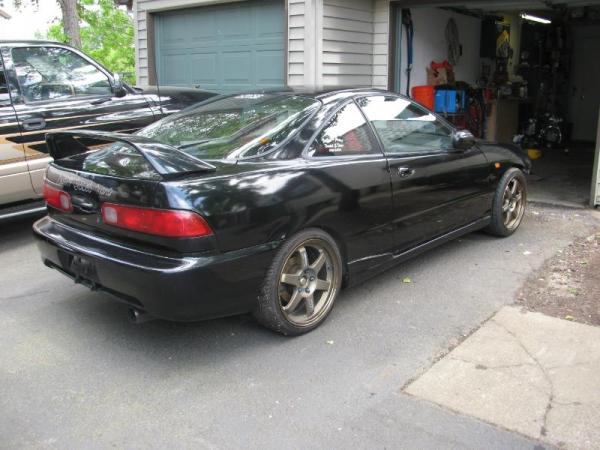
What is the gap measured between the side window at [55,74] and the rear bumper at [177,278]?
2926 mm

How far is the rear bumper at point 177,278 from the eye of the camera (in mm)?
3078

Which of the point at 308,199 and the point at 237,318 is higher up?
the point at 308,199

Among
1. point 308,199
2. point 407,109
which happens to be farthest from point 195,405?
point 407,109

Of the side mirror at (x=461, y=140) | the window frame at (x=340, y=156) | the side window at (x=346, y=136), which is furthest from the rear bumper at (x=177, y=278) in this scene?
the side mirror at (x=461, y=140)

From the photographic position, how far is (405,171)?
429 centimetres

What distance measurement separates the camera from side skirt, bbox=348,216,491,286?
4086 millimetres

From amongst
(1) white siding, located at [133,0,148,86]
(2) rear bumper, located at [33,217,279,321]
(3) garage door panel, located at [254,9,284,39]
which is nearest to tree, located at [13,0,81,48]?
(1) white siding, located at [133,0,148,86]

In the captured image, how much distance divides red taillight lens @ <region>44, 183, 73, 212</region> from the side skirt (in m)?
1.87

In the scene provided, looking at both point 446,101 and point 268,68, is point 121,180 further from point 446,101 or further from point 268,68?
point 446,101

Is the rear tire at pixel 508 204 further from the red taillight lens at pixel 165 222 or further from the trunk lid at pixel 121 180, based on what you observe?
the red taillight lens at pixel 165 222

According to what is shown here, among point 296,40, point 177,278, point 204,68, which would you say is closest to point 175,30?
point 204,68

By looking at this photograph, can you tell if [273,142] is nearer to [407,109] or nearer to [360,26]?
[407,109]

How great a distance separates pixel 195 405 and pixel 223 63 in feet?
25.4

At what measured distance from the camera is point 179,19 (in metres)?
10.4
